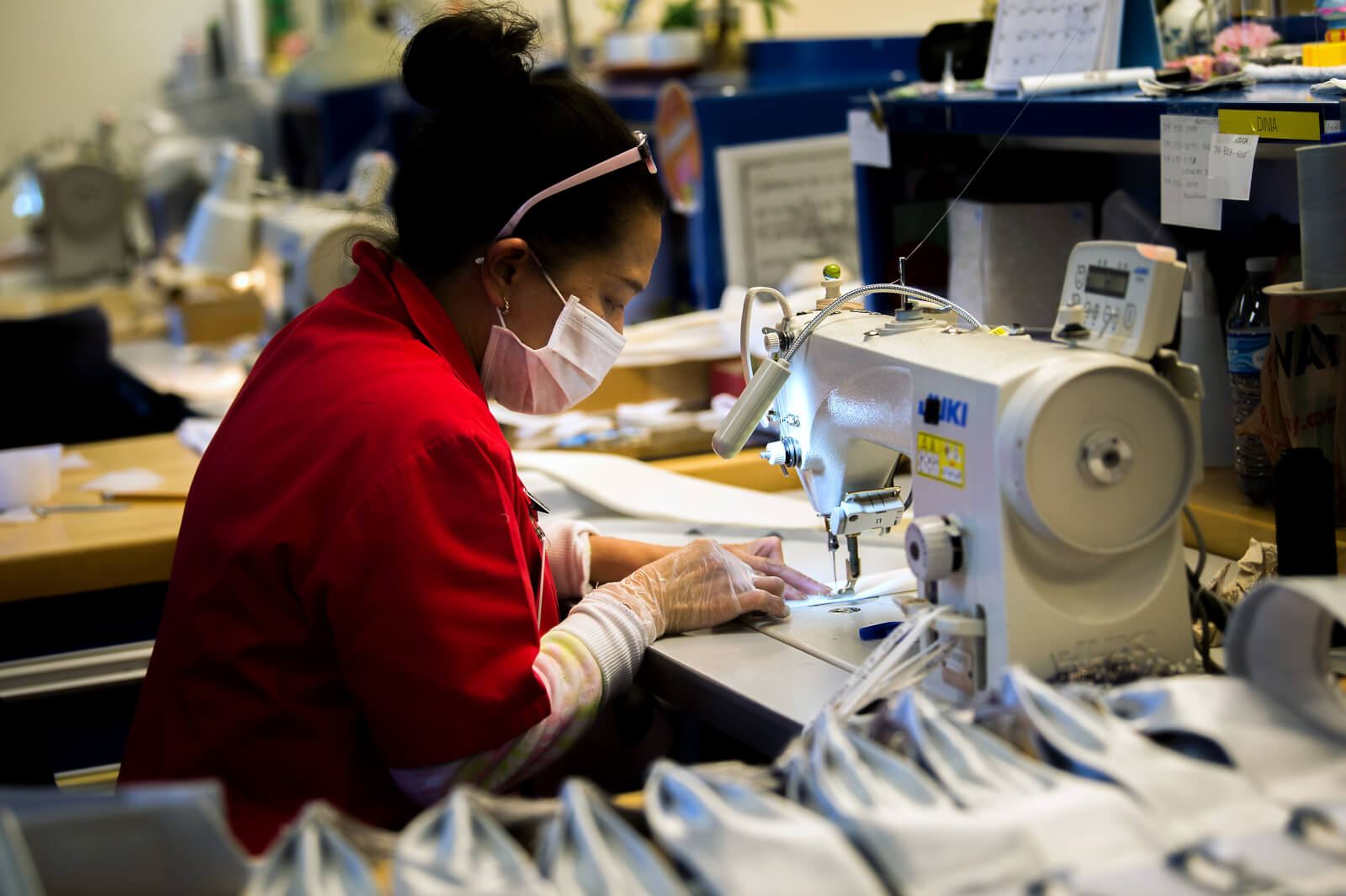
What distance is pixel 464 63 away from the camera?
140cm

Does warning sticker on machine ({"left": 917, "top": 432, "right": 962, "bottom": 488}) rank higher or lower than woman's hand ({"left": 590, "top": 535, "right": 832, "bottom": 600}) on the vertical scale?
higher

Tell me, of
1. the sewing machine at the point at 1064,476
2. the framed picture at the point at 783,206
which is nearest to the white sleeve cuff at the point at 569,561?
the sewing machine at the point at 1064,476

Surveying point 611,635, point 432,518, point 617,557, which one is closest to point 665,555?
point 617,557

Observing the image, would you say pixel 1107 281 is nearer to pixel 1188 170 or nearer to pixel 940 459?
pixel 940 459

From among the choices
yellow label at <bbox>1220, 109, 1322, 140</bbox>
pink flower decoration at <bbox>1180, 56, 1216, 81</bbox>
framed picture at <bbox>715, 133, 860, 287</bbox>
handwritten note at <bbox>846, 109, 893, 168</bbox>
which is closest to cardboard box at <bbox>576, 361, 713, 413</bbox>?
framed picture at <bbox>715, 133, 860, 287</bbox>

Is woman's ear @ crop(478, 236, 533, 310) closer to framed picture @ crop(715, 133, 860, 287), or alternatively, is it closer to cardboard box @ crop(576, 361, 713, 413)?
cardboard box @ crop(576, 361, 713, 413)

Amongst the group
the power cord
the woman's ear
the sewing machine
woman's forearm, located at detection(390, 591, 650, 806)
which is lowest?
woman's forearm, located at detection(390, 591, 650, 806)

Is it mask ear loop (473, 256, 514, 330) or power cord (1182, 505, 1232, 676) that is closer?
power cord (1182, 505, 1232, 676)

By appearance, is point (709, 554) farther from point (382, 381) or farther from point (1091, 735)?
point (1091, 735)

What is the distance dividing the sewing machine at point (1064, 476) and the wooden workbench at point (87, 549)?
3.92 ft

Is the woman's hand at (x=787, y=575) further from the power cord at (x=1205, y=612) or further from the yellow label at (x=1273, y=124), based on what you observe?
the yellow label at (x=1273, y=124)

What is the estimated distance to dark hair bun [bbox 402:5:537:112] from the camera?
140 cm

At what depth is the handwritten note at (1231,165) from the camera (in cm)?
141

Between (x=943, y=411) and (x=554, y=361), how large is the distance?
0.49 meters
